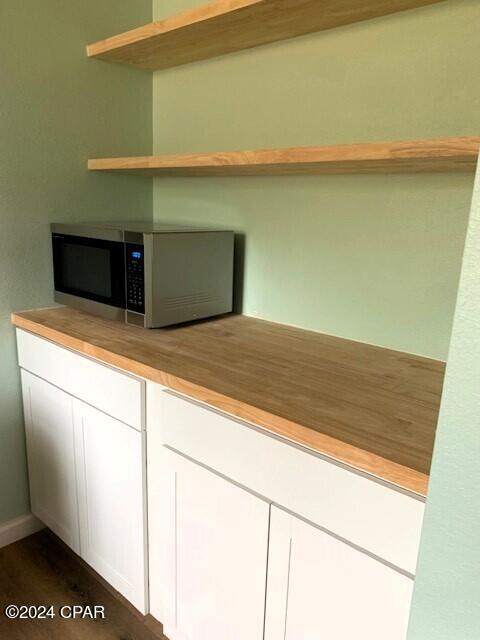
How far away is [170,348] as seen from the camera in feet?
4.64

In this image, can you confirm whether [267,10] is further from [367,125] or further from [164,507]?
[164,507]

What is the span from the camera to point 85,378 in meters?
1.47

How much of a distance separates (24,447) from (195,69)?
156cm

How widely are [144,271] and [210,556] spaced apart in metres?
0.81

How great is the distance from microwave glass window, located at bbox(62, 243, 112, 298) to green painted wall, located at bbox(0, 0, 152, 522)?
10 centimetres

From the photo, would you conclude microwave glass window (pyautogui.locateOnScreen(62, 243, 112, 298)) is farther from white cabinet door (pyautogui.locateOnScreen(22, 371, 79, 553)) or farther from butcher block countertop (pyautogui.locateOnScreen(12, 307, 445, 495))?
white cabinet door (pyautogui.locateOnScreen(22, 371, 79, 553))

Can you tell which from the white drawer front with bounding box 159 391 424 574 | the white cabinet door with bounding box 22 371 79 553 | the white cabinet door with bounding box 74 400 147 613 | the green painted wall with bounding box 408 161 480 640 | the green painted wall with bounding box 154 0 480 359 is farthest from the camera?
the white cabinet door with bounding box 22 371 79 553

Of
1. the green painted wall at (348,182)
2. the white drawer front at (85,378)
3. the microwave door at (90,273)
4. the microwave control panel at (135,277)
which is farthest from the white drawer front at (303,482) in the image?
the green painted wall at (348,182)

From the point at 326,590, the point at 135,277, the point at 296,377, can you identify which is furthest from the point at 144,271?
the point at 326,590

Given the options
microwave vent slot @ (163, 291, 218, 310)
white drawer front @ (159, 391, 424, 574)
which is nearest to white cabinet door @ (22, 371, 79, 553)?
microwave vent slot @ (163, 291, 218, 310)

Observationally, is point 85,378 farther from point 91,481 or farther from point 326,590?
point 326,590

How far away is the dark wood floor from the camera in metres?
1.51

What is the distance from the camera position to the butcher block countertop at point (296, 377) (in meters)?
0.90

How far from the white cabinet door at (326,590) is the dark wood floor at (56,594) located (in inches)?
26.8
